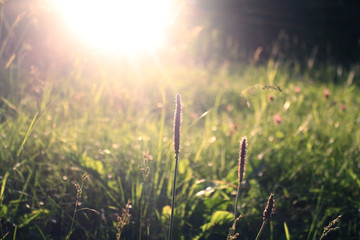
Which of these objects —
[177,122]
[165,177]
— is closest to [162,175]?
[165,177]

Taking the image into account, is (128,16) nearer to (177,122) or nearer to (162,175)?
(162,175)

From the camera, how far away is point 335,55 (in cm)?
704

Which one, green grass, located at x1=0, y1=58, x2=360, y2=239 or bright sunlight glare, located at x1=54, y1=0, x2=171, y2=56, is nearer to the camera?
green grass, located at x1=0, y1=58, x2=360, y2=239

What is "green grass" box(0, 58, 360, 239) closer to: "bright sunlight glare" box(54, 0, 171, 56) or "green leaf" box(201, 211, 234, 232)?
"green leaf" box(201, 211, 234, 232)

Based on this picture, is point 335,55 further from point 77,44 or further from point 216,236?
point 216,236

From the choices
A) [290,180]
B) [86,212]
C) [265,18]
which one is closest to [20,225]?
[86,212]

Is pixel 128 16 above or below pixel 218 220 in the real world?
above

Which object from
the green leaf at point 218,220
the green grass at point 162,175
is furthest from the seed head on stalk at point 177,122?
the green leaf at point 218,220

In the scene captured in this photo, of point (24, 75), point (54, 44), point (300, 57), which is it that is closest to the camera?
point (24, 75)

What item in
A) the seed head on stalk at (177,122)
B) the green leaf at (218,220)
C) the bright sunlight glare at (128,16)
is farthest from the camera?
the bright sunlight glare at (128,16)

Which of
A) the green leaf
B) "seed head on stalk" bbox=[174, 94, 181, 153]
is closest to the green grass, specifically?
the green leaf

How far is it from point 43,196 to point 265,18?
775cm

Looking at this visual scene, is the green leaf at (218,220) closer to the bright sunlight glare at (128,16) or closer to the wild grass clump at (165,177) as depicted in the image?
the wild grass clump at (165,177)

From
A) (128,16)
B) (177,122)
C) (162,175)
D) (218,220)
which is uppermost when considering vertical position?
(128,16)
